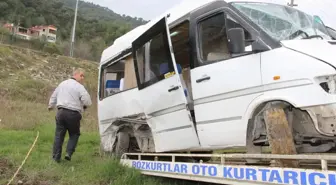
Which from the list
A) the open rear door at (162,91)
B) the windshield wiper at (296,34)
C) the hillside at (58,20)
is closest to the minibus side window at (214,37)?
the open rear door at (162,91)

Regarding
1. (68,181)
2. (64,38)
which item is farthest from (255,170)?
(64,38)

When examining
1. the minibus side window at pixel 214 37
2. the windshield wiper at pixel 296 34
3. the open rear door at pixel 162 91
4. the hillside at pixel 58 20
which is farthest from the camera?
the hillside at pixel 58 20

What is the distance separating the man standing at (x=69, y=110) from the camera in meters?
7.25

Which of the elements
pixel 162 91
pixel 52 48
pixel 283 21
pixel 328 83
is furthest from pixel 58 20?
pixel 328 83

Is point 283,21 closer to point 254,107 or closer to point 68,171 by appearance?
point 254,107

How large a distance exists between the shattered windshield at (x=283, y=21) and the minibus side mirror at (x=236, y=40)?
34 cm

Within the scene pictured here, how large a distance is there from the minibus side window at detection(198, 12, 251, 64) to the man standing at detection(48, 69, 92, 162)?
3.02 m

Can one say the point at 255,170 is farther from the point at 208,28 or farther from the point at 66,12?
the point at 66,12

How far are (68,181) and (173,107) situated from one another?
218 centimetres

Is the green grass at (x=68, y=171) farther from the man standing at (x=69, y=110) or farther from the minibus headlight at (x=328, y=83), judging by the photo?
the minibus headlight at (x=328, y=83)

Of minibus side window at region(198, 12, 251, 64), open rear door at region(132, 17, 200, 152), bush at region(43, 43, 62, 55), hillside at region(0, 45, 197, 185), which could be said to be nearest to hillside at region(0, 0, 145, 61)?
bush at region(43, 43, 62, 55)

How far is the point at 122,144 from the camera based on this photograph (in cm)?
730

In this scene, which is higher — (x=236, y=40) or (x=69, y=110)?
(x=236, y=40)

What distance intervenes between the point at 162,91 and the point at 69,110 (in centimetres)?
240
